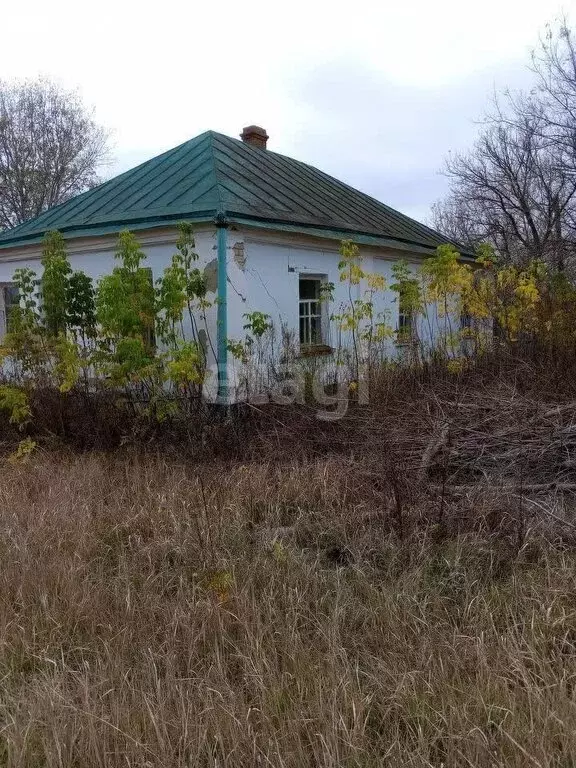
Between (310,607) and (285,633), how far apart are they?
32 centimetres

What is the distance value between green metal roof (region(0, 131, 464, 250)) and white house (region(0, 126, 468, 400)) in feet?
0.09

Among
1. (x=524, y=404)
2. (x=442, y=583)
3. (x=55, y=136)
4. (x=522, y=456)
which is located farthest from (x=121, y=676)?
(x=55, y=136)

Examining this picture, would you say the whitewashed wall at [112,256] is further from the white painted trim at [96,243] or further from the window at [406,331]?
the window at [406,331]

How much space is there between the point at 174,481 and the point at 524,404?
3.03m

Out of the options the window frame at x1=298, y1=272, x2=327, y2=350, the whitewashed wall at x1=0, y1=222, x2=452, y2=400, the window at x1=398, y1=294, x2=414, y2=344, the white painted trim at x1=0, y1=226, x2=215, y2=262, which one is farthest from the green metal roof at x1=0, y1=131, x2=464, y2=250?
the window at x1=398, y1=294, x2=414, y2=344

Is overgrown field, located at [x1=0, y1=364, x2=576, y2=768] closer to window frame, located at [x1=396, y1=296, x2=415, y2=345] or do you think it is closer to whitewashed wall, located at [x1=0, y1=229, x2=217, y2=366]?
whitewashed wall, located at [x1=0, y1=229, x2=217, y2=366]

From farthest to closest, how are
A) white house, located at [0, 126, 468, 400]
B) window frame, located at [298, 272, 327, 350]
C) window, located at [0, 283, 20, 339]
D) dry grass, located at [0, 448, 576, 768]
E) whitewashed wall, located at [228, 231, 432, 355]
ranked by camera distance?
window, located at [0, 283, 20, 339] → window frame, located at [298, 272, 327, 350] → whitewashed wall, located at [228, 231, 432, 355] → white house, located at [0, 126, 468, 400] → dry grass, located at [0, 448, 576, 768]

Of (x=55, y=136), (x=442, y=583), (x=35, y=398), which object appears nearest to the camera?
A: (x=442, y=583)

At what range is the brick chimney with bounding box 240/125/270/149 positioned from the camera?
12008 mm

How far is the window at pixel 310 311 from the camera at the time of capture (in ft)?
29.9

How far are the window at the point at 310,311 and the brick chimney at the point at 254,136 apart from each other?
4388 millimetres

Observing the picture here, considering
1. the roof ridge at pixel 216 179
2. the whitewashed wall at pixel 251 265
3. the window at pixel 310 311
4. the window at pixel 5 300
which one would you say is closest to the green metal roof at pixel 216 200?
the roof ridge at pixel 216 179

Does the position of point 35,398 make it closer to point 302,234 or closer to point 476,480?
point 302,234

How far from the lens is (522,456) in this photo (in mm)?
4445
